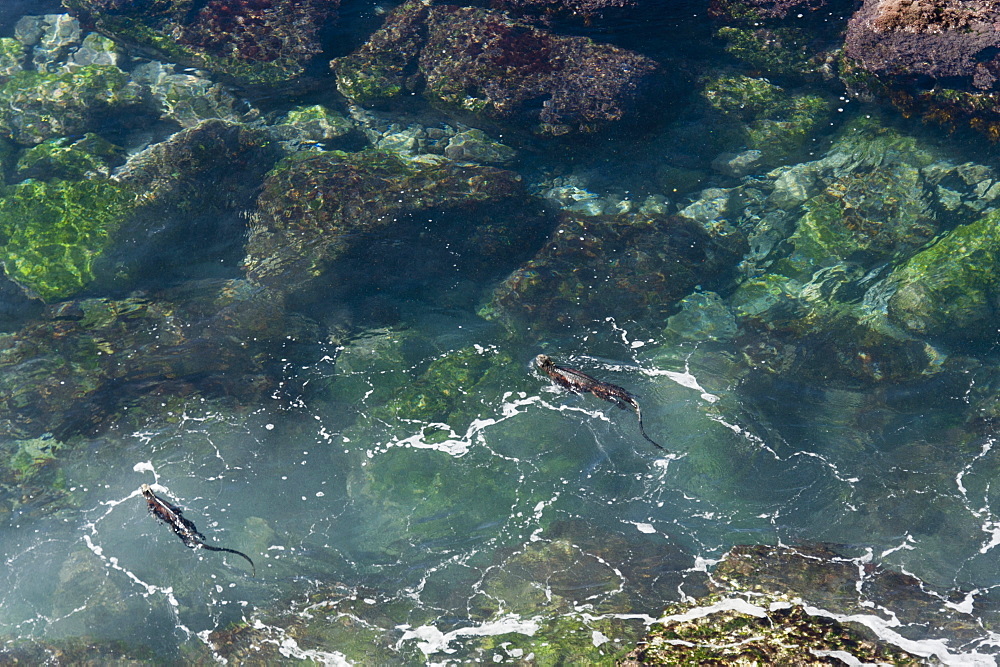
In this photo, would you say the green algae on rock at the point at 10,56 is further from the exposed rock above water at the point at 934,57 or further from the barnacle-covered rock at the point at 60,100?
the exposed rock above water at the point at 934,57

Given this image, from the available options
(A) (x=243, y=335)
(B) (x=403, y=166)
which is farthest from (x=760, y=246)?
(A) (x=243, y=335)

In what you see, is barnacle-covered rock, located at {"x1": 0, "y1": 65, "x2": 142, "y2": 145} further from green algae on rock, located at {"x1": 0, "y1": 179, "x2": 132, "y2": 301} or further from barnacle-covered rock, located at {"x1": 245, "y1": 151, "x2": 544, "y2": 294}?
barnacle-covered rock, located at {"x1": 245, "y1": 151, "x2": 544, "y2": 294}

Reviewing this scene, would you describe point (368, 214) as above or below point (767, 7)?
below

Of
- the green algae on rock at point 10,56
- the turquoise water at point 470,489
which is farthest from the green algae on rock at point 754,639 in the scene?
the green algae on rock at point 10,56

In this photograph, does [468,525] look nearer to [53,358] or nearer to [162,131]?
[53,358]

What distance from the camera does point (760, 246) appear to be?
34.0 feet

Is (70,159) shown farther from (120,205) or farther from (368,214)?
(368,214)

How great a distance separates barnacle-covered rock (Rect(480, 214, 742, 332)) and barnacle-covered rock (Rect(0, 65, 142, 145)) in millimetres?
8243

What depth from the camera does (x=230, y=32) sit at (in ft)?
42.5

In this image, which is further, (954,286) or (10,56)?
(10,56)

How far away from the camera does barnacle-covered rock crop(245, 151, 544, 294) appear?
33.4ft

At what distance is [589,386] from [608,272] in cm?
238

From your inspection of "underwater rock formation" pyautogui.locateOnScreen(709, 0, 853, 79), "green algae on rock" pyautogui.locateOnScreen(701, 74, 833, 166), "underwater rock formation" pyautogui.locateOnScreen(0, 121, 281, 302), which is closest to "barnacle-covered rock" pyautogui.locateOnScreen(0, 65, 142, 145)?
"underwater rock formation" pyautogui.locateOnScreen(0, 121, 281, 302)

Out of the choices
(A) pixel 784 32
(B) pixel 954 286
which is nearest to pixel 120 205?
(A) pixel 784 32
